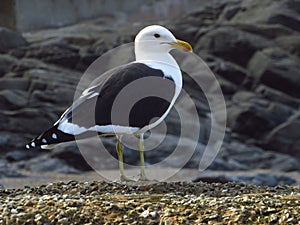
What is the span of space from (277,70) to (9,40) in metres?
7.60

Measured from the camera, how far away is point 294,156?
21109 millimetres

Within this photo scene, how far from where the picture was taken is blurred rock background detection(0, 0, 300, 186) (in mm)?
19234

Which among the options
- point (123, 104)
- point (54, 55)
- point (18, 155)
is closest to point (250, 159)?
point (18, 155)

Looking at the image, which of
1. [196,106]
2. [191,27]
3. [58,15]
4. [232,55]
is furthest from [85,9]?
[196,106]

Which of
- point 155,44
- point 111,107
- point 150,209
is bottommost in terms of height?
point 150,209

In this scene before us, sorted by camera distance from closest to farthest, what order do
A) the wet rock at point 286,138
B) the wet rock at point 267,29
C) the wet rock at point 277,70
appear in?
1. the wet rock at point 286,138
2. the wet rock at point 277,70
3. the wet rock at point 267,29

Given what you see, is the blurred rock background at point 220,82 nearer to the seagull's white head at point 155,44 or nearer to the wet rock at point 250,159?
the wet rock at point 250,159

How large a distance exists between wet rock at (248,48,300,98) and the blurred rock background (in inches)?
1.1

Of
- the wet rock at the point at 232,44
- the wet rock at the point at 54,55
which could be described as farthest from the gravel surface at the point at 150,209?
the wet rock at the point at 232,44

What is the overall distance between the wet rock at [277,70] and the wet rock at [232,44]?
430mm

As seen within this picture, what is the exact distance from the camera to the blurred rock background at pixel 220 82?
19234 mm

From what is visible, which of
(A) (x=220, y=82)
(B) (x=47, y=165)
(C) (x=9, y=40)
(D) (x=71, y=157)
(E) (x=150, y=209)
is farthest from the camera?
(C) (x=9, y=40)

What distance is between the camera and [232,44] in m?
25.4

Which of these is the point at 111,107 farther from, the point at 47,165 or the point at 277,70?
the point at 277,70
